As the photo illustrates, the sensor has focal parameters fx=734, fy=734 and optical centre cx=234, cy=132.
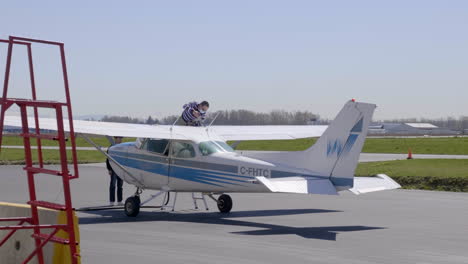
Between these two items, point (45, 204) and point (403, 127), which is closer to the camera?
point (45, 204)

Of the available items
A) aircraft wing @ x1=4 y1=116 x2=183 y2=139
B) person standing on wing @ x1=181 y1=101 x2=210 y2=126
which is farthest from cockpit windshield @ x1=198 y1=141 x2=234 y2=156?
person standing on wing @ x1=181 y1=101 x2=210 y2=126

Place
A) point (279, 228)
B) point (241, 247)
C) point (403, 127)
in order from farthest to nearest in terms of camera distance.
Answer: point (403, 127)
point (279, 228)
point (241, 247)

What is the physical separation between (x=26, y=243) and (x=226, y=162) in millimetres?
8189

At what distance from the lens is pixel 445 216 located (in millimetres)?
16641

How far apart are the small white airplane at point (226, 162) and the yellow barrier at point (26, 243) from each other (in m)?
5.45

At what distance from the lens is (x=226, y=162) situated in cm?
1588

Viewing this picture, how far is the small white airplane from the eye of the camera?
47.9 ft

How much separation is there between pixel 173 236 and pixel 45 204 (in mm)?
6933

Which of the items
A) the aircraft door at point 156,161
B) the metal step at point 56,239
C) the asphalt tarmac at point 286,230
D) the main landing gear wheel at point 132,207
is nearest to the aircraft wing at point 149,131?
the aircraft door at point 156,161

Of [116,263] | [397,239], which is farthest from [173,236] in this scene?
[397,239]

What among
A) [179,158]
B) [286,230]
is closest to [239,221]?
[286,230]

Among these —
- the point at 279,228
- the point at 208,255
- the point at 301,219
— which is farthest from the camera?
the point at 301,219

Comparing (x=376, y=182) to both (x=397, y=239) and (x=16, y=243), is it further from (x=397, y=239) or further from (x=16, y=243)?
(x=16, y=243)

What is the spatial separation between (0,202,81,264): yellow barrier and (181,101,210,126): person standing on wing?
32.5ft
